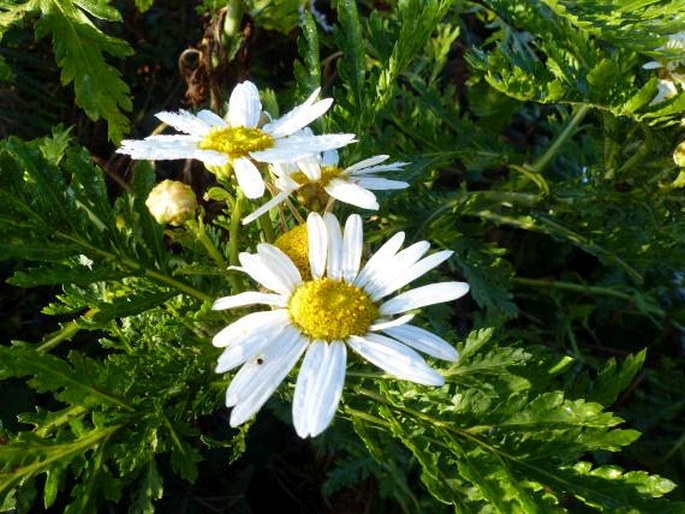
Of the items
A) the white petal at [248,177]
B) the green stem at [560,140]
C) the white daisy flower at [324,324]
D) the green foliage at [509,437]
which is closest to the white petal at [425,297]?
the white daisy flower at [324,324]

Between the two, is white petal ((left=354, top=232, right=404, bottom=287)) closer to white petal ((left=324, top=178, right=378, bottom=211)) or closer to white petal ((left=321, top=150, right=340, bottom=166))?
white petal ((left=324, top=178, right=378, bottom=211))

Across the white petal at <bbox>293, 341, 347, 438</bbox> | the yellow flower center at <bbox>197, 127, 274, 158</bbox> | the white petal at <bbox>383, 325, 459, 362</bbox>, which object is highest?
the yellow flower center at <bbox>197, 127, 274, 158</bbox>

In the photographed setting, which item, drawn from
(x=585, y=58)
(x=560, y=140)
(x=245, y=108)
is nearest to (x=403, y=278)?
(x=245, y=108)

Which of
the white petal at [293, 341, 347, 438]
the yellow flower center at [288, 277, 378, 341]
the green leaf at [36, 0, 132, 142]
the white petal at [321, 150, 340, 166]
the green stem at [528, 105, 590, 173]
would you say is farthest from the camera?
the green stem at [528, 105, 590, 173]

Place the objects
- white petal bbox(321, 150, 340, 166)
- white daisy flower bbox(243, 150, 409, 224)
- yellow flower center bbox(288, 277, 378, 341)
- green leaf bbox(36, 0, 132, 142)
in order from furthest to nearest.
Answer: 1. green leaf bbox(36, 0, 132, 142)
2. white petal bbox(321, 150, 340, 166)
3. white daisy flower bbox(243, 150, 409, 224)
4. yellow flower center bbox(288, 277, 378, 341)

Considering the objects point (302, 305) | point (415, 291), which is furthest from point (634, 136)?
point (302, 305)

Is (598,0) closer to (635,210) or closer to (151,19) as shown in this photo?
(635,210)

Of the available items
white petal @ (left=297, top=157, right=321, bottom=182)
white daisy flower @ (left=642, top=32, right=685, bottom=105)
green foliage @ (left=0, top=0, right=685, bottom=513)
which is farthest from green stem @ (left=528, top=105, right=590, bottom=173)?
white petal @ (left=297, top=157, right=321, bottom=182)
